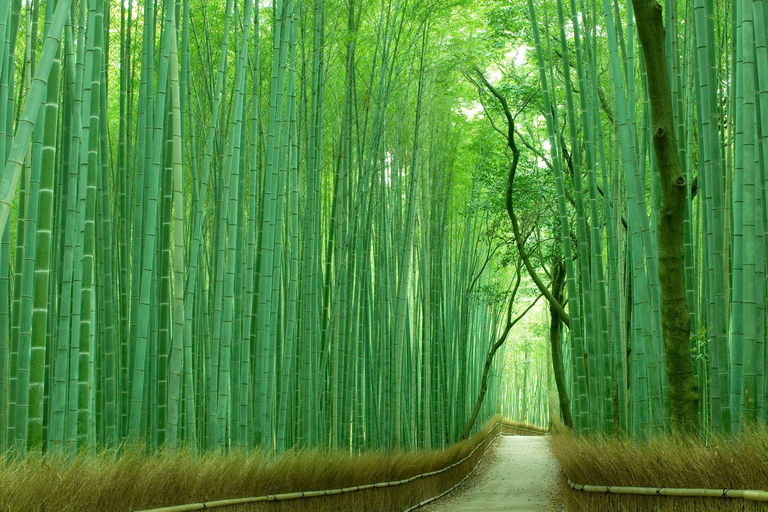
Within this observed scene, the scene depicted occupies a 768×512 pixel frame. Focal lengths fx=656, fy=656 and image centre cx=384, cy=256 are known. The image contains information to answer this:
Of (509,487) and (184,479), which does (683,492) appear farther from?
(509,487)

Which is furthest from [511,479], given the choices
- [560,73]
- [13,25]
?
[13,25]

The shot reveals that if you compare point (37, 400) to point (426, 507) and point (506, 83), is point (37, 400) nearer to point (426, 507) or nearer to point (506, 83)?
point (426, 507)

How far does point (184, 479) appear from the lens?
254 centimetres

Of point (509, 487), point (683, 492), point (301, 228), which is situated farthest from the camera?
point (509, 487)

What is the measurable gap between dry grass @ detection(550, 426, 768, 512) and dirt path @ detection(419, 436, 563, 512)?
6.17ft

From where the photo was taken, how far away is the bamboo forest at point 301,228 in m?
2.68

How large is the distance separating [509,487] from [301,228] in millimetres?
3455

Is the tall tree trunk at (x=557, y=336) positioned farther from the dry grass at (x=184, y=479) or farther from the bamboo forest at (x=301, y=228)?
the dry grass at (x=184, y=479)

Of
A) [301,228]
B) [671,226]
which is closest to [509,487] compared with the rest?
[301,228]

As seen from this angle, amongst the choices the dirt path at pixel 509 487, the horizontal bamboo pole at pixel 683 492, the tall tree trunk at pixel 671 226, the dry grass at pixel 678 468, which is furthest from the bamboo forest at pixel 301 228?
the dirt path at pixel 509 487

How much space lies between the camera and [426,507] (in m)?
5.70

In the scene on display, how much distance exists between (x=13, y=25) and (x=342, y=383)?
3185 mm

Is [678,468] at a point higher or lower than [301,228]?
lower

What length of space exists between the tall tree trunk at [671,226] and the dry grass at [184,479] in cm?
193
